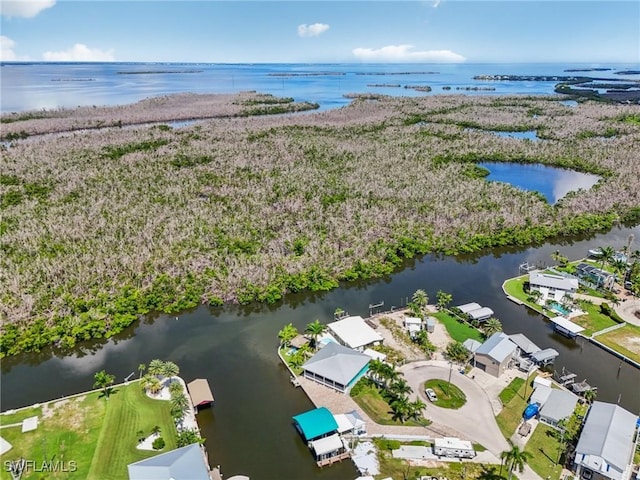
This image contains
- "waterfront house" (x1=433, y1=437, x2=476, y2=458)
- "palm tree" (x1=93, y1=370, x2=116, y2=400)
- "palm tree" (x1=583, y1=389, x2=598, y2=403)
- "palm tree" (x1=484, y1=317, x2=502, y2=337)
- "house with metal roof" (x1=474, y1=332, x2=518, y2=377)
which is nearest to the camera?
"waterfront house" (x1=433, y1=437, x2=476, y2=458)

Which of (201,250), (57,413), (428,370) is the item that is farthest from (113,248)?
(428,370)

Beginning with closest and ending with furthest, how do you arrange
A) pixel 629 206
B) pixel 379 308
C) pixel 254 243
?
1. pixel 379 308
2. pixel 254 243
3. pixel 629 206

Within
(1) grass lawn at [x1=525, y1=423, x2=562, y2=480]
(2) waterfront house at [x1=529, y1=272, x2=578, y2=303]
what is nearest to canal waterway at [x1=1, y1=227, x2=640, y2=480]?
(2) waterfront house at [x1=529, y1=272, x2=578, y2=303]

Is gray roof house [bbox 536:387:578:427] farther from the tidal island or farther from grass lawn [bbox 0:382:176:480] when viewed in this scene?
grass lawn [bbox 0:382:176:480]

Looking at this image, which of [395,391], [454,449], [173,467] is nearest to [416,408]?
[395,391]

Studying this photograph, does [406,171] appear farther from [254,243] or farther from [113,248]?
[113,248]

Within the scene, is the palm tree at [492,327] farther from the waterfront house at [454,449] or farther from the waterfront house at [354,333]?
the waterfront house at [454,449]

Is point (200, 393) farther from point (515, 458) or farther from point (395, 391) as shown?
point (515, 458)
